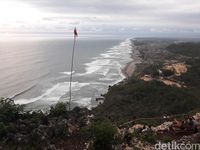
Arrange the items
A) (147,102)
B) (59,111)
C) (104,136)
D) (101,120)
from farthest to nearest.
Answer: (147,102), (59,111), (101,120), (104,136)

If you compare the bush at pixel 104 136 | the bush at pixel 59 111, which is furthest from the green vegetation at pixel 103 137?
the bush at pixel 59 111

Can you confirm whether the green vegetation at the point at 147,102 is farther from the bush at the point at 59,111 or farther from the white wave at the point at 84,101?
the bush at the point at 59,111

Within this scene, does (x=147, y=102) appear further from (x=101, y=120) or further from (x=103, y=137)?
(x=103, y=137)

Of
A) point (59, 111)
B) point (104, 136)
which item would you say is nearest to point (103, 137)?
point (104, 136)

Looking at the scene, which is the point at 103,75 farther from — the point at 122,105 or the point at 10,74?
the point at 122,105

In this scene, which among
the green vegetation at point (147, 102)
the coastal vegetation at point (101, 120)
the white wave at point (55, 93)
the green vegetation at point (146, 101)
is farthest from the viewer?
the white wave at point (55, 93)

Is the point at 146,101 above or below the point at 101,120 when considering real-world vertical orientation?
below

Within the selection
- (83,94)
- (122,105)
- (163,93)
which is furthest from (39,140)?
(83,94)

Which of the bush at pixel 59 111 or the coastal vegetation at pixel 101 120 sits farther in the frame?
the bush at pixel 59 111
